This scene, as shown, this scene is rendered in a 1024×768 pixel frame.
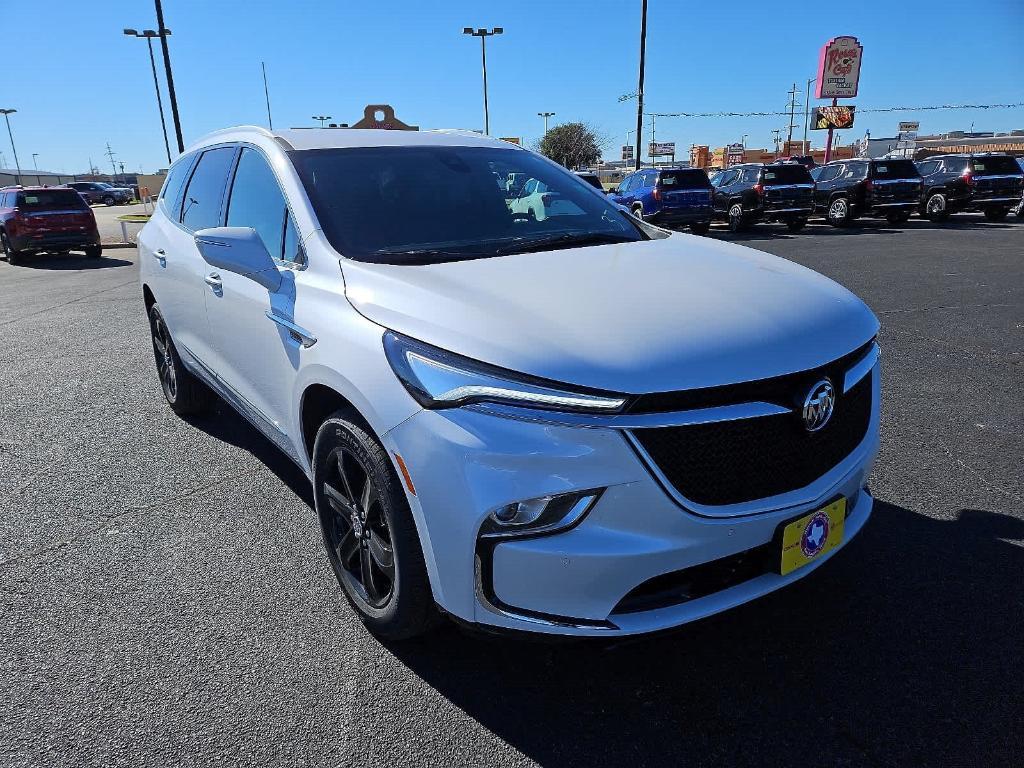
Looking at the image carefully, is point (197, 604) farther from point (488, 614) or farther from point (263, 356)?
point (488, 614)

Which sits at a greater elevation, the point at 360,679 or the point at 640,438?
the point at 640,438

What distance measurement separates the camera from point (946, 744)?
2.01 m

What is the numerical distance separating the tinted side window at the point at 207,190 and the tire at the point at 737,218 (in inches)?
728

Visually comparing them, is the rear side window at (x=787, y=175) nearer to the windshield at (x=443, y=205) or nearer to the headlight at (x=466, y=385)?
the windshield at (x=443, y=205)

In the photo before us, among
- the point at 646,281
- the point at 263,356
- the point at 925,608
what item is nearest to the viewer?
the point at 646,281

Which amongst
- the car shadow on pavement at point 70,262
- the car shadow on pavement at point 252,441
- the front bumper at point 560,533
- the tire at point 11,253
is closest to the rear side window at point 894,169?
the car shadow on pavement at point 70,262

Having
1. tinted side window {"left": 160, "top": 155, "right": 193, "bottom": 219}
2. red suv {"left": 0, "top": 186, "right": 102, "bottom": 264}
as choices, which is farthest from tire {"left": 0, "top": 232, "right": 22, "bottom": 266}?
tinted side window {"left": 160, "top": 155, "right": 193, "bottom": 219}

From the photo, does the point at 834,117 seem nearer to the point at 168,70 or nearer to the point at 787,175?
the point at 787,175

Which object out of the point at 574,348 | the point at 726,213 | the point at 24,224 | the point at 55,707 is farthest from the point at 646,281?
the point at 726,213

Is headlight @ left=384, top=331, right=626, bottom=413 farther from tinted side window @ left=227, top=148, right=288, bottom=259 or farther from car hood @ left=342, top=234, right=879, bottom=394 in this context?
tinted side window @ left=227, top=148, right=288, bottom=259

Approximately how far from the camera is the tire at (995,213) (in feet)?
67.4

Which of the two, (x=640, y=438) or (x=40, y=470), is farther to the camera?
(x=40, y=470)

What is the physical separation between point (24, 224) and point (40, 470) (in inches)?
592

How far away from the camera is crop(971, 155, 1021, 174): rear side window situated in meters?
20.1
